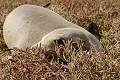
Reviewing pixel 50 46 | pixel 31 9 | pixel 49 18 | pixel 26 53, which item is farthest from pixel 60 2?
pixel 26 53

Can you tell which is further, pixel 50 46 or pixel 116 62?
pixel 50 46

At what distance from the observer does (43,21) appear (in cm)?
452

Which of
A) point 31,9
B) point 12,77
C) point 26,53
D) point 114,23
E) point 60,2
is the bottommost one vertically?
point 12,77

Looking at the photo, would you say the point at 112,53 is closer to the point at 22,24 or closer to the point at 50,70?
the point at 50,70

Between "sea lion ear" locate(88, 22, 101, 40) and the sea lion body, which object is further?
"sea lion ear" locate(88, 22, 101, 40)

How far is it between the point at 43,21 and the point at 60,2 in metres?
2.56

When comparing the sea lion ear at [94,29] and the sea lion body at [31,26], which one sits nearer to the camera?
the sea lion body at [31,26]

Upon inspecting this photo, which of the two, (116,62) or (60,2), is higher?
(60,2)

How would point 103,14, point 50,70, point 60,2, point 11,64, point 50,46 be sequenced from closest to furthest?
point 50,70 < point 11,64 < point 50,46 < point 103,14 < point 60,2

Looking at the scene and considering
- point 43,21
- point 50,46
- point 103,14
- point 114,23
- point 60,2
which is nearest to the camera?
point 50,46

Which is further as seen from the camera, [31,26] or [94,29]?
[94,29]

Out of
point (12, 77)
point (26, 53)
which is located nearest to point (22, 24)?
point (26, 53)

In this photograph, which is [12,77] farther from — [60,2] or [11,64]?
[60,2]

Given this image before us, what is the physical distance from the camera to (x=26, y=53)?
2859mm
